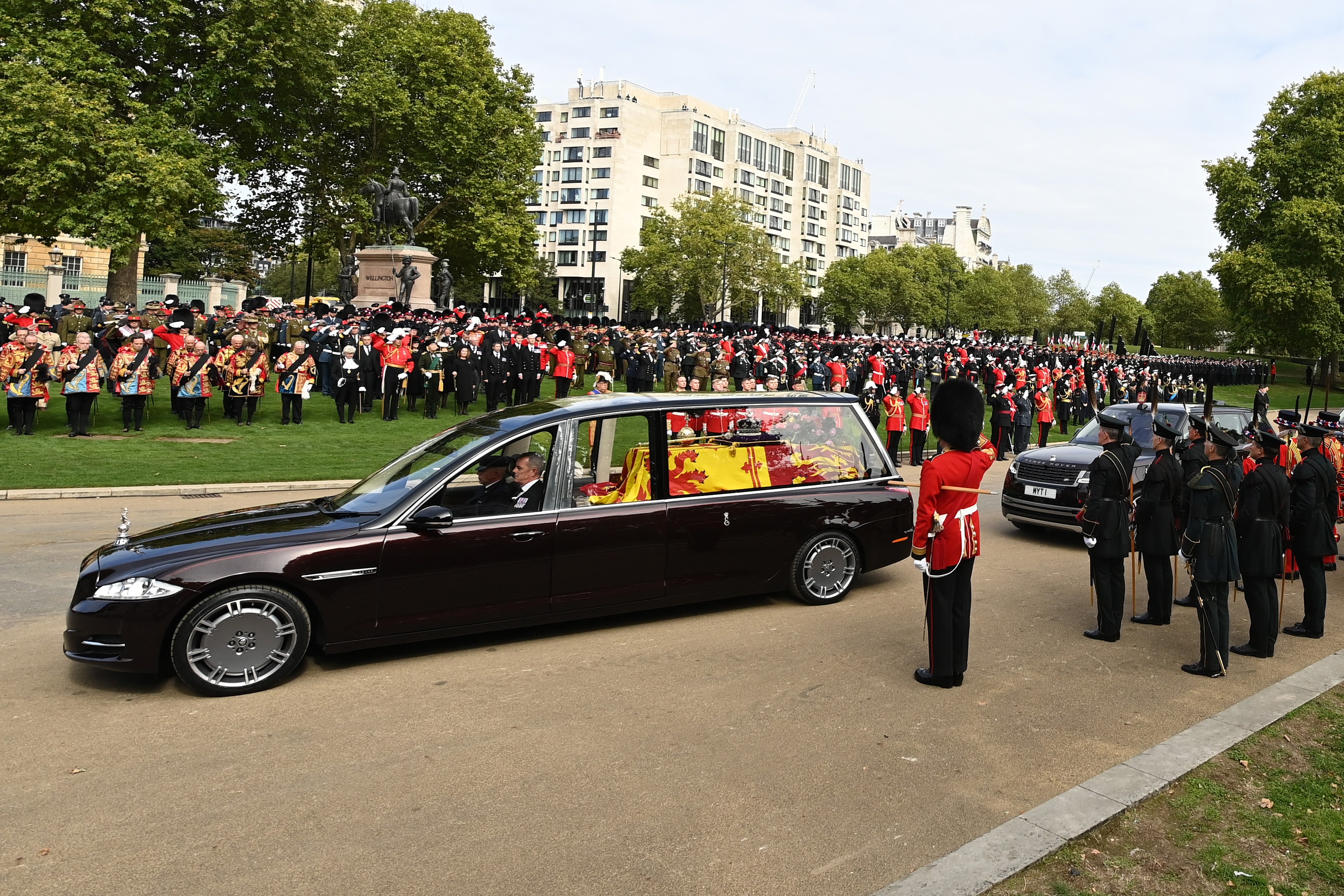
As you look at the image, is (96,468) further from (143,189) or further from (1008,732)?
(143,189)

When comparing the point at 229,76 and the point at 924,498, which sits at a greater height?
the point at 229,76

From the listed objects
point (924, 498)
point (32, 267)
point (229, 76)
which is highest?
point (229, 76)

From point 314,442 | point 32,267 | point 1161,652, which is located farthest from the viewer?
point 32,267

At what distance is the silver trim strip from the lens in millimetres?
5984

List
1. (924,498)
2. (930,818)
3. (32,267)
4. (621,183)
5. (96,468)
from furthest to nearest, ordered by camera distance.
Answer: (621,183), (32,267), (96,468), (924,498), (930,818)

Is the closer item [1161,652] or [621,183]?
[1161,652]

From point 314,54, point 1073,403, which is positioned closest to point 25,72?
point 314,54

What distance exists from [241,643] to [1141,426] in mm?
11340

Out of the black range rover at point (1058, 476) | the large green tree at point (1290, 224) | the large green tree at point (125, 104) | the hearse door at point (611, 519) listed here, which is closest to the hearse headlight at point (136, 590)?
the hearse door at point (611, 519)

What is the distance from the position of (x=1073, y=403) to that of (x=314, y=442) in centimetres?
2297

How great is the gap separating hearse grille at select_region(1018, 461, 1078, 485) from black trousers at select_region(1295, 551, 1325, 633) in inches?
140

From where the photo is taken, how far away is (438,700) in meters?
5.80

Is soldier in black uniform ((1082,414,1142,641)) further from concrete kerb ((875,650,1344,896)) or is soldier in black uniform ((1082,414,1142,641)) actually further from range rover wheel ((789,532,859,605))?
range rover wheel ((789,532,859,605))

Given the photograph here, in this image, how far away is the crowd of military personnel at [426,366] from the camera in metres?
17.3
